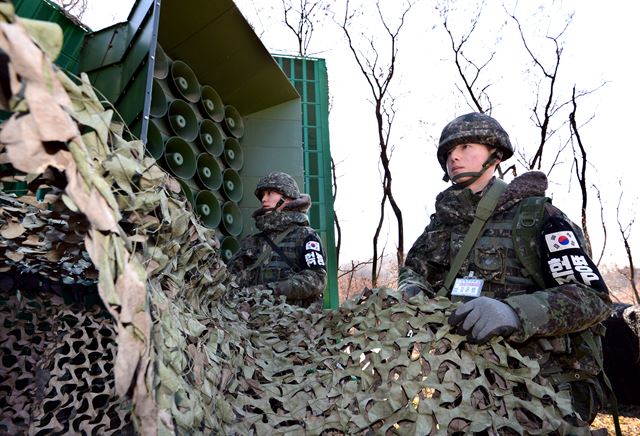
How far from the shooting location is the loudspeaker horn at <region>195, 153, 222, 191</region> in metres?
4.23

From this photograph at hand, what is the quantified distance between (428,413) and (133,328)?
2.43ft

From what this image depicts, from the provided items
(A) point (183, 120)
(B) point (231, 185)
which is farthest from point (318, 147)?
(A) point (183, 120)

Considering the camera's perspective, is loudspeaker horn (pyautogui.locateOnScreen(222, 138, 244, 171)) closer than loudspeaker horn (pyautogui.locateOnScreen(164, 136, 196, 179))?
No

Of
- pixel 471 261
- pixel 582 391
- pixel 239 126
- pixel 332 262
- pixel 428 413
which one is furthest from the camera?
pixel 332 262

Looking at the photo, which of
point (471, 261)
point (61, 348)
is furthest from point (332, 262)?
point (61, 348)

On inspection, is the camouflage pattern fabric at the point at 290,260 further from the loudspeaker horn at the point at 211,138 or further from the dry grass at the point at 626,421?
the dry grass at the point at 626,421

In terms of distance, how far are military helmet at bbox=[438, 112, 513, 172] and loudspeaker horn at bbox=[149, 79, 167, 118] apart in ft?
7.62

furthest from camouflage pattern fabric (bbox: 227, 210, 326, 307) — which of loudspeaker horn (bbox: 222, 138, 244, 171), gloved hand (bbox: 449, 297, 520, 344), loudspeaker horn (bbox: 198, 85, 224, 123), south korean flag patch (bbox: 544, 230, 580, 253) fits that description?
gloved hand (bbox: 449, 297, 520, 344)

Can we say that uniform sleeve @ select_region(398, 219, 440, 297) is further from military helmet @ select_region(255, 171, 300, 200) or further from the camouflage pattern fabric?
military helmet @ select_region(255, 171, 300, 200)

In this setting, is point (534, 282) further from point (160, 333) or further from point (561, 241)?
point (160, 333)

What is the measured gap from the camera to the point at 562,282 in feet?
5.96

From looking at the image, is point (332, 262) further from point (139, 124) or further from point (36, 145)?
point (36, 145)

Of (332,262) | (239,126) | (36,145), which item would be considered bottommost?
(36,145)

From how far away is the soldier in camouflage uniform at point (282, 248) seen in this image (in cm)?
351
